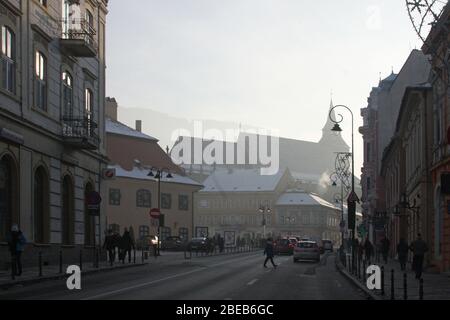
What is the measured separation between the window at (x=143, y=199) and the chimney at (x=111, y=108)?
385 inches

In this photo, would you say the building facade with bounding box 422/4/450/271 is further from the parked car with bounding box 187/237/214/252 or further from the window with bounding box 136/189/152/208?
the window with bounding box 136/189/152/208

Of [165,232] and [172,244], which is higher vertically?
[165,232]

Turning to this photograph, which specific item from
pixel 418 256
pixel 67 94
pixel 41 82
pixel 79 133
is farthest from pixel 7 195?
pixel 418 256

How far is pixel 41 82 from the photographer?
1452 inches

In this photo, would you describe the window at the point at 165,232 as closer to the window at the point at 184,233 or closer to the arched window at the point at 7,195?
the window at the point at 184,233

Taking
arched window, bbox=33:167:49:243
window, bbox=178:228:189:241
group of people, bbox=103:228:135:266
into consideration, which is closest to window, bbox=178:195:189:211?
window, bbox=178:228:189:241

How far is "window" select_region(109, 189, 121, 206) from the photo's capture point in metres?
88.4

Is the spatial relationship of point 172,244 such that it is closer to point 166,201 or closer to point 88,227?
point 166,201

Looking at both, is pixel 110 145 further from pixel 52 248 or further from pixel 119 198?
pixel 52 248

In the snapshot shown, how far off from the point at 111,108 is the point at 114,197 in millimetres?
13084

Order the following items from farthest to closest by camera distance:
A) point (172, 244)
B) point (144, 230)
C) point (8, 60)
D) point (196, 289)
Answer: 1. point (144, 230)
2. point (172, 244)
3. point (8, 60)
4. point (196, 289)

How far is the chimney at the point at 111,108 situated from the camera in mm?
96438
